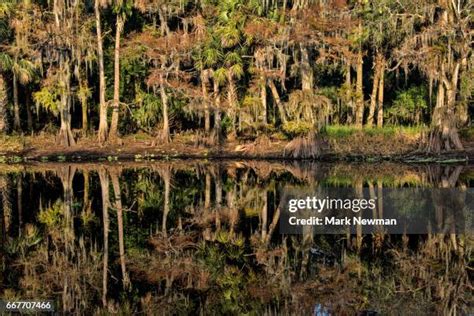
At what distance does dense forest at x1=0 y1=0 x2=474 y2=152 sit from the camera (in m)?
29.3

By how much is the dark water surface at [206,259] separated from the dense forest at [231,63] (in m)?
13.3

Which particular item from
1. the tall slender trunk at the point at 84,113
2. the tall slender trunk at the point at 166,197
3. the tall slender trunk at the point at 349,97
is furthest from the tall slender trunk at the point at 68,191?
the tall slender trunk at the point at 349,97

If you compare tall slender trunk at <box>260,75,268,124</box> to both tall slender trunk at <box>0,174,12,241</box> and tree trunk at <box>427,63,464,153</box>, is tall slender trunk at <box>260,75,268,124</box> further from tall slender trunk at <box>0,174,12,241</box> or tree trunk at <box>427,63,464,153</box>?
tall slender trunk at <box>0,174,12,241</box>

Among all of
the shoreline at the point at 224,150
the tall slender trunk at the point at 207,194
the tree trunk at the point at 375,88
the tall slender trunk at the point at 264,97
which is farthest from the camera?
the tree trunk at the point at 375,88

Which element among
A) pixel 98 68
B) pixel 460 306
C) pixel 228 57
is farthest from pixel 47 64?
pixel 460 306

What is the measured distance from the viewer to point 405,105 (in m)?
33.6

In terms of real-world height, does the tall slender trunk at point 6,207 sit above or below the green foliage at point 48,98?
below

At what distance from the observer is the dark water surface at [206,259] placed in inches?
309

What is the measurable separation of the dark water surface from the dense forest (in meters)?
13.3

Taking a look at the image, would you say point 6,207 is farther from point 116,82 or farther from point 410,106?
point 410,106

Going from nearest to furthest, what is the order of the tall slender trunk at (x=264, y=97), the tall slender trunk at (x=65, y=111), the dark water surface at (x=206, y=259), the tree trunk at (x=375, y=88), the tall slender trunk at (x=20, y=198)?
the dark water surface at (x=206, y=259), the tall slender trunk at (x=20, y=198), the tall slender trunk at (x=264, y=97), the tree trunk at (x=375, y=88), the tall slender trunk at (x=65, y=111)

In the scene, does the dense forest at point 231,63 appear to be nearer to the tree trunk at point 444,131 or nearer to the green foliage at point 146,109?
the green foliage at point 146,109

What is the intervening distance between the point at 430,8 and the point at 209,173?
1266 cm

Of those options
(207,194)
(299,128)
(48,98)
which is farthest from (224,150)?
(207,194)
